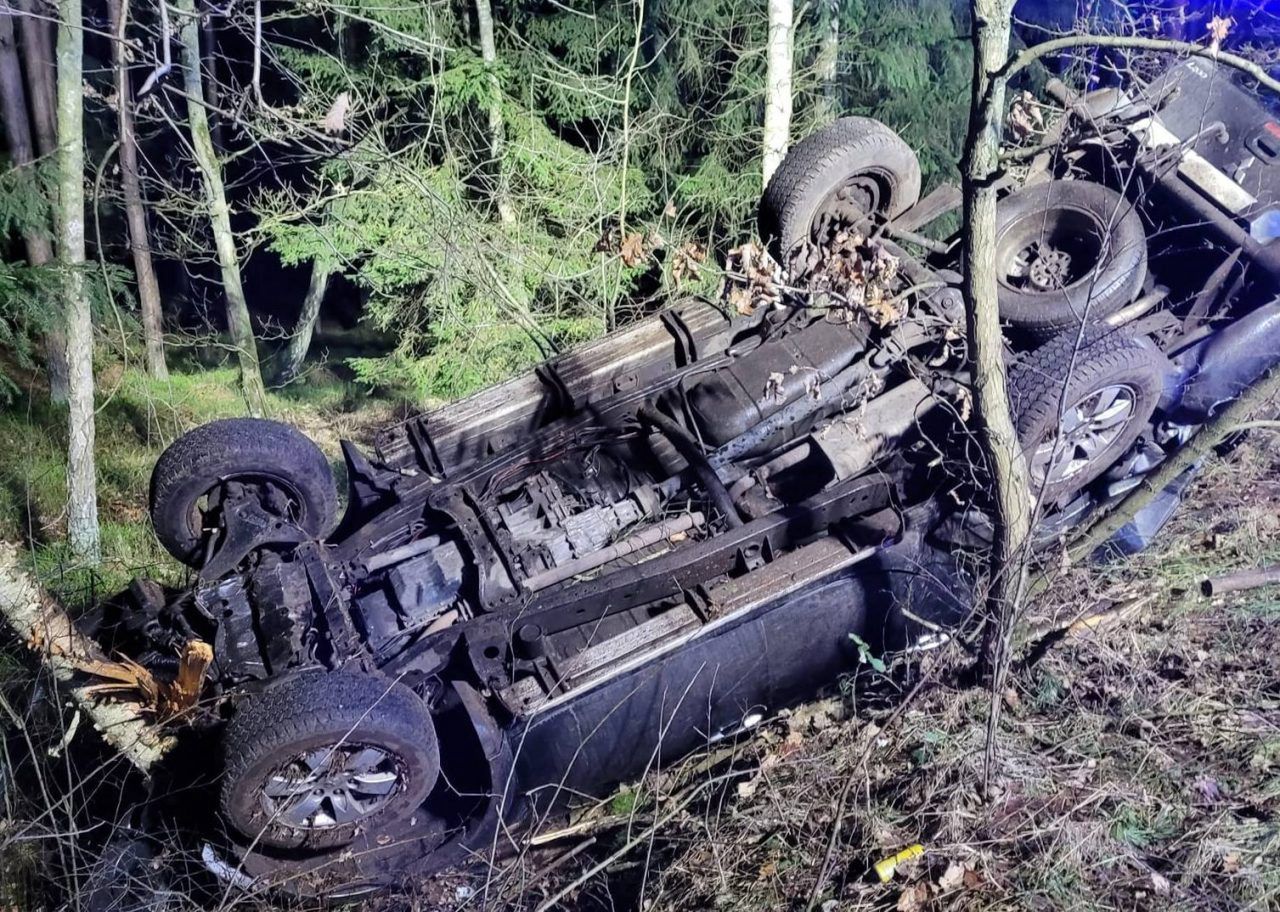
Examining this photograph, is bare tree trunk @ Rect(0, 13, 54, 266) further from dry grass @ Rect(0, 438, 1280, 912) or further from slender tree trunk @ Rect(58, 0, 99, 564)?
dry grass @ Rect(0, 438, 1280, 912)

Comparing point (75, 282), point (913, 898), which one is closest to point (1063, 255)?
point (913, 898)

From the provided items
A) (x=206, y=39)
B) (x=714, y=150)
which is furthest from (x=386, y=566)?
(x=206, y=39)

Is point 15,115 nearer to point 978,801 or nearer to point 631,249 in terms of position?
point 631,249

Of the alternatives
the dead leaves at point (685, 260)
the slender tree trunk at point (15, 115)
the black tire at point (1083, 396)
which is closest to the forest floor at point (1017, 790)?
the black tire at point (1083, 396)

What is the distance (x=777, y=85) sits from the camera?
29.7 feet

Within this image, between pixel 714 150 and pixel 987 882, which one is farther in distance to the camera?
pixel 714 150

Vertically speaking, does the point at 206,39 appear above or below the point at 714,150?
above

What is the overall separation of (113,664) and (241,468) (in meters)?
1.13

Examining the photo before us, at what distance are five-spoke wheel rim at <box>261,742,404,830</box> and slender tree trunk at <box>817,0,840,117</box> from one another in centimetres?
808

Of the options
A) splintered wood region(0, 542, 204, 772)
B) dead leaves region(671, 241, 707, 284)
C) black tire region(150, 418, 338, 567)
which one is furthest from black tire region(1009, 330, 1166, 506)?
splintered wood region(0, 542, 204, 772)

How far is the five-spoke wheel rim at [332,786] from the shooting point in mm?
3828

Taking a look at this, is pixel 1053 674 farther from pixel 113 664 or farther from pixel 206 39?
pixel 206 39

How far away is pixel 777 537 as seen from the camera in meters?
4.57

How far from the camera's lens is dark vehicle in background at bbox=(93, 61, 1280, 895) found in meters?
4.06
